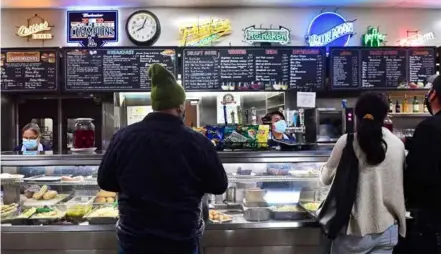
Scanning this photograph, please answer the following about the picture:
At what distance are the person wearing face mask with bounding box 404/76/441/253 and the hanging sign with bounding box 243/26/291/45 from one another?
372 centimetres

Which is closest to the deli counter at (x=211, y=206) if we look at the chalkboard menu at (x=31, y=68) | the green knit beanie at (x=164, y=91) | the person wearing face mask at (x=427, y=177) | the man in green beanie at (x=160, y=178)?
the person wearing face mask at (x=427, y=177)

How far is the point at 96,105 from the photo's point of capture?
6.18 meters

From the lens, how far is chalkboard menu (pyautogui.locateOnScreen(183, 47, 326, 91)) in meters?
5.47

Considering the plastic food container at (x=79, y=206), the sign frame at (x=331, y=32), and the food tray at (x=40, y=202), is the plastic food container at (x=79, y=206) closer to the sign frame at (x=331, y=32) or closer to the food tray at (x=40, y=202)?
the food tray at (x=40, y=202)

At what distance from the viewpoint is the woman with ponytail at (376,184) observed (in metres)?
2.35

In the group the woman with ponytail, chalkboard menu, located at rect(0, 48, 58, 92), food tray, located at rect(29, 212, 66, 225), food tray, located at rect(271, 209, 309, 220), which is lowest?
food tray, located at rect(29, 212, 66, 225)

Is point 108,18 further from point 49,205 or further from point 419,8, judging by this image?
point 419,8

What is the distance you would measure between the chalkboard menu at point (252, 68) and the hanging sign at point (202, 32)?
52cm

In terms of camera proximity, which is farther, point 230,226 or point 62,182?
point 62,182

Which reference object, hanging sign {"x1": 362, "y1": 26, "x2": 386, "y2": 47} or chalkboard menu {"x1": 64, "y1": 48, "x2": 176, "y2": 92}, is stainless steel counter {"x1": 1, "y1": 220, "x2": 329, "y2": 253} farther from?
hanging sign {"x1": 362, "y1": 26, "x2": 386, "y2": 47}

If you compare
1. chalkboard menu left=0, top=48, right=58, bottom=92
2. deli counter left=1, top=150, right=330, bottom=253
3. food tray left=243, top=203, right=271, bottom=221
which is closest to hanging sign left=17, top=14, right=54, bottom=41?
chalkboard menu left=0, top=48, right=58, bottom=92

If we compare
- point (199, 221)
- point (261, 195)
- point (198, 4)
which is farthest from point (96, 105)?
point (199, 221)

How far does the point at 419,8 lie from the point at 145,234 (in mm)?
5827

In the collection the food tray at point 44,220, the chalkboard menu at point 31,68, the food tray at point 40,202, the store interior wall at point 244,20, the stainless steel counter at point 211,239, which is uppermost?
the store interior wall at point 244,20
